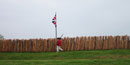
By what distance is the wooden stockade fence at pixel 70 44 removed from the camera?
23.3 meters

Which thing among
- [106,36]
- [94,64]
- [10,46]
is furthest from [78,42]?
[94,64]

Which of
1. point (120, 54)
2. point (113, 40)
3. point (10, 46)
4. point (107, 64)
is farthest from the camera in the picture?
point (10, 46)

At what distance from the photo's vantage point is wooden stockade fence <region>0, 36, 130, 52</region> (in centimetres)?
2327

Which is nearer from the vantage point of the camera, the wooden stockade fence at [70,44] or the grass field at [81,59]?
the grass field at [81,59]

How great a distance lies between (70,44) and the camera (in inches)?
969

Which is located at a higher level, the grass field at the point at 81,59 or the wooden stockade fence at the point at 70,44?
the wooden stockade fence at the point at 70,44

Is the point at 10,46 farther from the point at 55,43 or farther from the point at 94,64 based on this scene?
the point at 94,64

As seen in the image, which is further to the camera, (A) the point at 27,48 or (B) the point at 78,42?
(A) the point at 27,48

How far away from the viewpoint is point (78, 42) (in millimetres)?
24469

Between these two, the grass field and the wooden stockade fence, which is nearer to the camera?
the grass field

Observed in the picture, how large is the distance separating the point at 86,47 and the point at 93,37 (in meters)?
1.21

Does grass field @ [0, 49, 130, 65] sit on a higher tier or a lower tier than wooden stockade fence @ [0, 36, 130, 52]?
lower

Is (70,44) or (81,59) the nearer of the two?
(81,59)

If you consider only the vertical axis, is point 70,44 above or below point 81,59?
above
